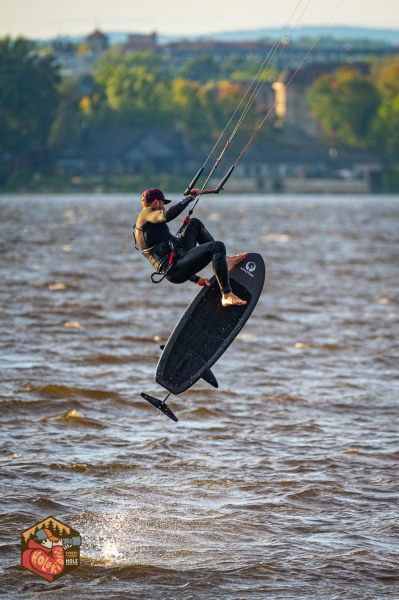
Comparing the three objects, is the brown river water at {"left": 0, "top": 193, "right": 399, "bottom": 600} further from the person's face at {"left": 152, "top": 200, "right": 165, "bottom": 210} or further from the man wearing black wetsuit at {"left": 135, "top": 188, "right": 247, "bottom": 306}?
the person's face at {"left": 152, "top": 200, "right": 165, "bottom": 210}

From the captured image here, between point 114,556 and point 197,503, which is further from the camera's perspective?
point 197,503

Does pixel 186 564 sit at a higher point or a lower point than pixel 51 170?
lower

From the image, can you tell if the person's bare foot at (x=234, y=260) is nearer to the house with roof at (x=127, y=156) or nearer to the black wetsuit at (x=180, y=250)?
the black wetsuit at (x=180, y=250)

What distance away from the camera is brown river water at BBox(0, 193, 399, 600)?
1577 centimetres

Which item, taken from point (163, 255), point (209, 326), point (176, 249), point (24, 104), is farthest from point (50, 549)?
point (24, 104)

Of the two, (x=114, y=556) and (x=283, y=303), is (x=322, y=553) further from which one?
(x=283, y=303)

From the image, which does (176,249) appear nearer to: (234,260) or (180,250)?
(180,250)

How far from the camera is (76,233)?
88750mm

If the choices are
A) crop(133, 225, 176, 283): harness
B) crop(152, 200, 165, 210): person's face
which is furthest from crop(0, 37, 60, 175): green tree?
crop(152, 200, 165, 210): person's face

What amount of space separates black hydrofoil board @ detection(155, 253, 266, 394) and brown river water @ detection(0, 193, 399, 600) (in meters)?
1.77

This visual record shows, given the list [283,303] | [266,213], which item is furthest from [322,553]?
[266,213]

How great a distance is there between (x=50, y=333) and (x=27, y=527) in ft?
58.2

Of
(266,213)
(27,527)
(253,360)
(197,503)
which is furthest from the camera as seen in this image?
(266,213)

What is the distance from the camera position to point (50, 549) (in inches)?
637
